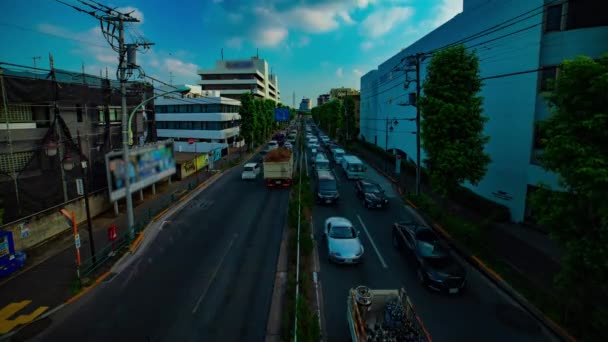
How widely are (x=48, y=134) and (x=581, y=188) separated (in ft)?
89.7

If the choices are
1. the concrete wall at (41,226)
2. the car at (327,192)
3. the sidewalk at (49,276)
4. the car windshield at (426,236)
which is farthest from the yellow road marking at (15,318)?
the car at (327,192)

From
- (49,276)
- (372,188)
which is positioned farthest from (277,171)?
(49,276)

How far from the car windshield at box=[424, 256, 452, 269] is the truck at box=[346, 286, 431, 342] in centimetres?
366

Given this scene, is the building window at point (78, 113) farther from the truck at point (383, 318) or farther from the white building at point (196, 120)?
the white building at point (196, 120)

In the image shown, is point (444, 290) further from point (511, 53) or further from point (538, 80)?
point (511, 53)

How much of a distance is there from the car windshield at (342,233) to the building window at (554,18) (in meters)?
16.8

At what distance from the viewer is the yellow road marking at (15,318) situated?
11328mm

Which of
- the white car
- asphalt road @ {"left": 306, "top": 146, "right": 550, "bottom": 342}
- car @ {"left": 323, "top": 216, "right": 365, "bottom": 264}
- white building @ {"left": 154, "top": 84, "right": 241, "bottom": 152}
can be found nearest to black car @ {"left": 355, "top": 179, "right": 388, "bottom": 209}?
asphalt road @ {"left": 306, "top": 146, "right": 550, "bottom": 342}

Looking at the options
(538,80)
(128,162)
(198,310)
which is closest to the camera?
(128,162)

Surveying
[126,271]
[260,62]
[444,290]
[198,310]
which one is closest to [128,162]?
[198,310]

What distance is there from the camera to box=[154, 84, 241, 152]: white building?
54938mm

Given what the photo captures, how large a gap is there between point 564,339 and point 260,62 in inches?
4613

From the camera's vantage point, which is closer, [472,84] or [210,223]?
[472,84]

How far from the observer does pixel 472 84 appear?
1866 cm
